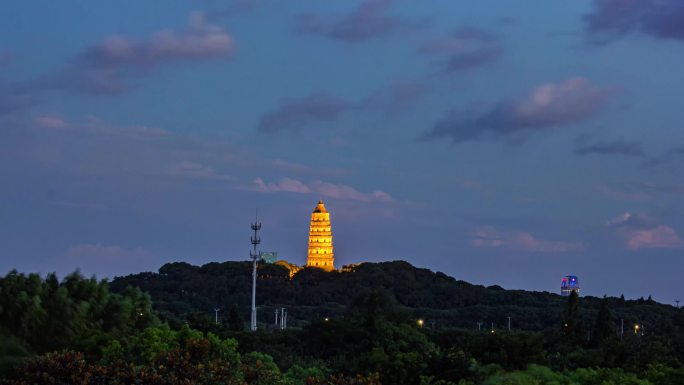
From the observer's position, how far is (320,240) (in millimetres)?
190000

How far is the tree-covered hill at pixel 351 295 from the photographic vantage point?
122 meters

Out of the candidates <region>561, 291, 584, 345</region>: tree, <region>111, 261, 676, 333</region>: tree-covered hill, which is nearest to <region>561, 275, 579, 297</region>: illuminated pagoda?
<region>111, 261, 676, 333</region>: tree-covered hill

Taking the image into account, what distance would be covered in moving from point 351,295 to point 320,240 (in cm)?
4523

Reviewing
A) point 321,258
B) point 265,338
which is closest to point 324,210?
point 321,258

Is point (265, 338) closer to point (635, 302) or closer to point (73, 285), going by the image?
point (73, 285)

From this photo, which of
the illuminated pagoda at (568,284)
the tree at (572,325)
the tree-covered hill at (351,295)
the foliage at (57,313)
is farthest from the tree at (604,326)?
the illuminated pagoda at (568,284)

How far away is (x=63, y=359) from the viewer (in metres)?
23.6

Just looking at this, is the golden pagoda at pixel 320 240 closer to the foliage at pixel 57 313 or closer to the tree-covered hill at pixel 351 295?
the tree-covered hill at pixel 351 295

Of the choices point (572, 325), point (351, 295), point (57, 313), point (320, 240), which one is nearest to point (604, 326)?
point (572, 325)

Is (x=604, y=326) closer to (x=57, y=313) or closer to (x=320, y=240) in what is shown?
(x=57, y=313)

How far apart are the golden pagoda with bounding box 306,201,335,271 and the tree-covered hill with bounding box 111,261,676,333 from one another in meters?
18.4

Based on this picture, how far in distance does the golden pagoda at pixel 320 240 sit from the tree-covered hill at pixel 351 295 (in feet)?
60.3

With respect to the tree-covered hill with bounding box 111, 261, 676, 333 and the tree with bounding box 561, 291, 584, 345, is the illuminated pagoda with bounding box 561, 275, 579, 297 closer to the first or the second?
the tree-covered hill with bounding box 111, 261, 676, 333

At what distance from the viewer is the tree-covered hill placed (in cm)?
12156
